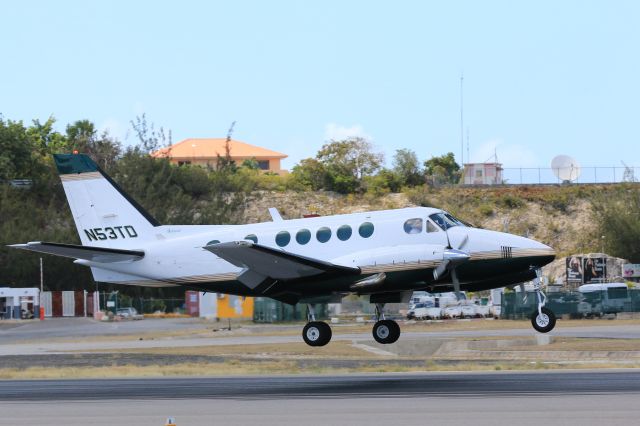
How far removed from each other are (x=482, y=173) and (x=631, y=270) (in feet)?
103

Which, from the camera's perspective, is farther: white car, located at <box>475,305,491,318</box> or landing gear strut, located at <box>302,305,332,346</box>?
white car, located at <box>475,305,491,318</box>

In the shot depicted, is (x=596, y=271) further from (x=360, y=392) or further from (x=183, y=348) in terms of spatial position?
(x=360, y=392)

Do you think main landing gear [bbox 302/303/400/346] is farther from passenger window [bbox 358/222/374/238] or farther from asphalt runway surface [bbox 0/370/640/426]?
passenger window [bbox 358/222/374/238]

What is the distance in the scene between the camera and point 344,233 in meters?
35.9

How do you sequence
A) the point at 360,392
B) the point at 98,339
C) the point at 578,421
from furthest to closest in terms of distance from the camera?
the point at 98,339
the point at 360,392
the point at 578,421

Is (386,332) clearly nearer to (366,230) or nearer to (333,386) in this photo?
(333,386)

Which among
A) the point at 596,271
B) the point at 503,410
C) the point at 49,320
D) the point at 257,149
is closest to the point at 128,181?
the point at 49,320

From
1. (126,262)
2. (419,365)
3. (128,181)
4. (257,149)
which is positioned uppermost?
(257,149)

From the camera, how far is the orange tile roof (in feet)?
609

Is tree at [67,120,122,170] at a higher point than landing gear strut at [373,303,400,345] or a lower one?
higher

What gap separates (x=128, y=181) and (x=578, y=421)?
79516 millimetres

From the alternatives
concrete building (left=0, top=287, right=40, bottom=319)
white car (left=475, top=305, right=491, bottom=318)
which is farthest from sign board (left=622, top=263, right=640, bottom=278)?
concrete building (left=0, top=287, right=40, bottom=319)

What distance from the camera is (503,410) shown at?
26469 millimetres

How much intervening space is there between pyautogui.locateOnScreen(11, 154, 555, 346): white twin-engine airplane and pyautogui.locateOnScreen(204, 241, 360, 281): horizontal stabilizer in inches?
1.3
